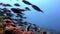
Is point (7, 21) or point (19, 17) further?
point (19, 17)

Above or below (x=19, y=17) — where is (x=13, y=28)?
below

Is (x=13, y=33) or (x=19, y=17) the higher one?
(x=19, y=17)

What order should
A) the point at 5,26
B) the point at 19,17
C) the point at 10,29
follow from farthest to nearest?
the point at 19,17 → the point at 5,26 → the point at 10,29

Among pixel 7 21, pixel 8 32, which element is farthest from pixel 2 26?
pixel 8 32

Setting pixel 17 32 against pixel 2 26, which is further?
pixel 2 26

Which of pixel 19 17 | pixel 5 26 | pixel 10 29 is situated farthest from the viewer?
pixel 19 17

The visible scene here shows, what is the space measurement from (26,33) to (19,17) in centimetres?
444

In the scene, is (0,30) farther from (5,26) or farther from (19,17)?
(19,17)

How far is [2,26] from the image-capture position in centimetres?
288

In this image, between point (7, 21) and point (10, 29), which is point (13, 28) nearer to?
point (10, 29)

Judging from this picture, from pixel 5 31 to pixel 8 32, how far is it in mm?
58


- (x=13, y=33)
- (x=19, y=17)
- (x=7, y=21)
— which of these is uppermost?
(x=19, y=17)

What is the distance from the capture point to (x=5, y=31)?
2.60 metres

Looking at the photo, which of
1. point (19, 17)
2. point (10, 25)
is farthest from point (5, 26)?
point (19, 17)
